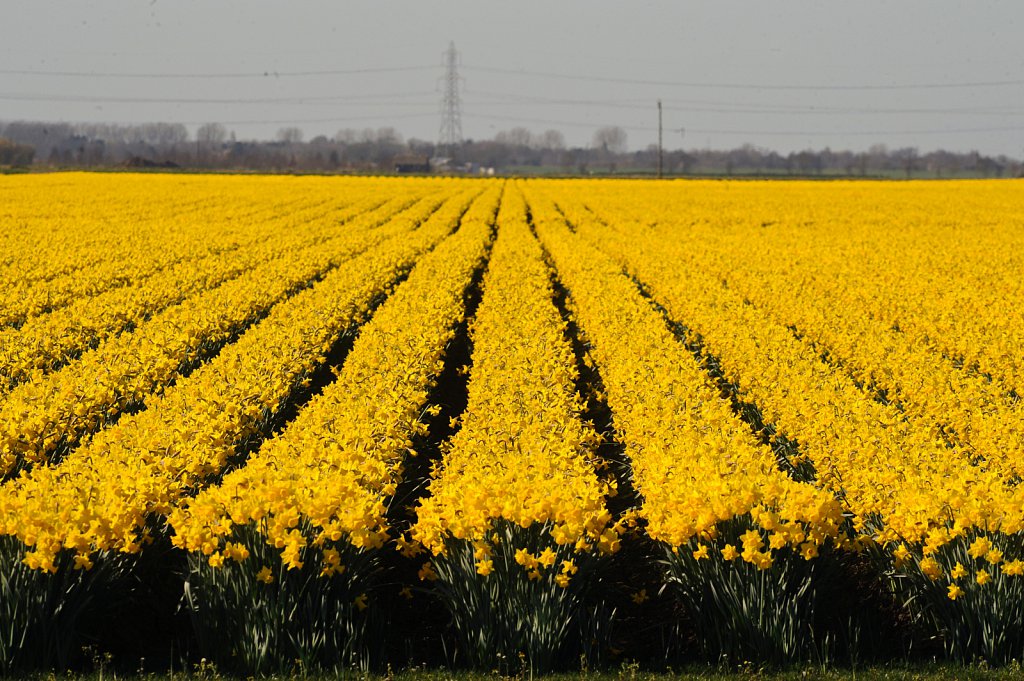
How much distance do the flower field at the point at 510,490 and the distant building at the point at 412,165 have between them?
113 metres

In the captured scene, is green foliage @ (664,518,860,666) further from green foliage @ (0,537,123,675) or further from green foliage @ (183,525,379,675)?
green foliage @ (0,537,123,675)

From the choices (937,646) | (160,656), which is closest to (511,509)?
(160,656)

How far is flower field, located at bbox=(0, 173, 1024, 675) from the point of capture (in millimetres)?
6934

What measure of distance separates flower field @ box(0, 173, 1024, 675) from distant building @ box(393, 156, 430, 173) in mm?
112568

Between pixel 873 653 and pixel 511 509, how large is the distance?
2.77m

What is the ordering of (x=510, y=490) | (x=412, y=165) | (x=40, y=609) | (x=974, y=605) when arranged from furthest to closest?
(x=412, y=165) < (x=510, y=490) < (x=974, y=605) < (x=40, y=609)

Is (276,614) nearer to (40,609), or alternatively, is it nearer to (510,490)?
(40,609)

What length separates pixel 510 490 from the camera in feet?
24.1

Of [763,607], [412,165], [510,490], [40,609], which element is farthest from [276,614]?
[412,165]

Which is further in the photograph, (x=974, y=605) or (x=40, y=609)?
(x=974, y=605)

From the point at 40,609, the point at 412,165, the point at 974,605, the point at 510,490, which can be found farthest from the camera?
the point at 412,165

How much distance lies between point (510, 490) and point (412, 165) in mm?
128406

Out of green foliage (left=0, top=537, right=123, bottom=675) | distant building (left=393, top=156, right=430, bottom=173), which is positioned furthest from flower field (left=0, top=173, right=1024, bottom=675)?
distant building (left=393, top=156, right=430, bottom=173)

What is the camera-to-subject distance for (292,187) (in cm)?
7125
